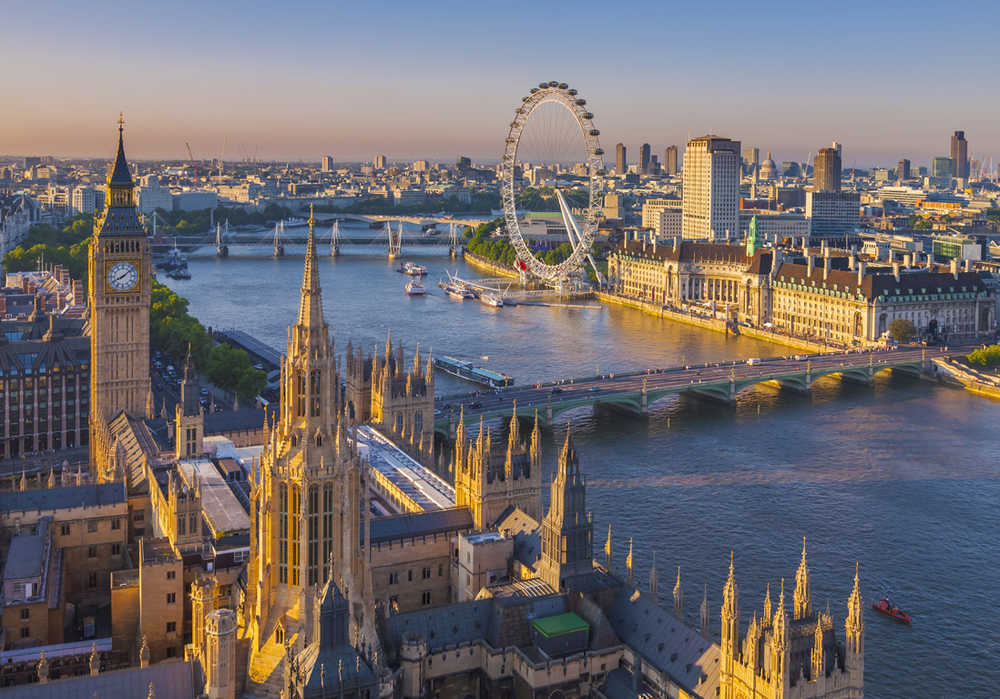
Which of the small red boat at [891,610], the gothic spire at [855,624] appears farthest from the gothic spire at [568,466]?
the small red boat at [891,610]

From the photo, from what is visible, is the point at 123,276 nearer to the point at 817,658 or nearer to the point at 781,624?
the point at 781,624

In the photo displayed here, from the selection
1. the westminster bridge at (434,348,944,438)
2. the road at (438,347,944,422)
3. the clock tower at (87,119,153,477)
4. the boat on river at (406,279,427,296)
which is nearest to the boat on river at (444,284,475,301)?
the boat on river at (406,279,427,296)

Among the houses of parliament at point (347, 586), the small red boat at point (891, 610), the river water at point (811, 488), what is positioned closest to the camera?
the houses of parliament at point (347, 586)

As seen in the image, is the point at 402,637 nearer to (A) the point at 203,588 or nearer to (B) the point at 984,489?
(A) the point at 203,588

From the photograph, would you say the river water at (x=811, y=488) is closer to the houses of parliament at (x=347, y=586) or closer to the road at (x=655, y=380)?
the road at (x=655, y=380)

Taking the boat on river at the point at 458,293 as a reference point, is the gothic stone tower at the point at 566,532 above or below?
below

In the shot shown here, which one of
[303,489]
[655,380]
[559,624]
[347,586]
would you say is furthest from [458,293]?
[303,489]
